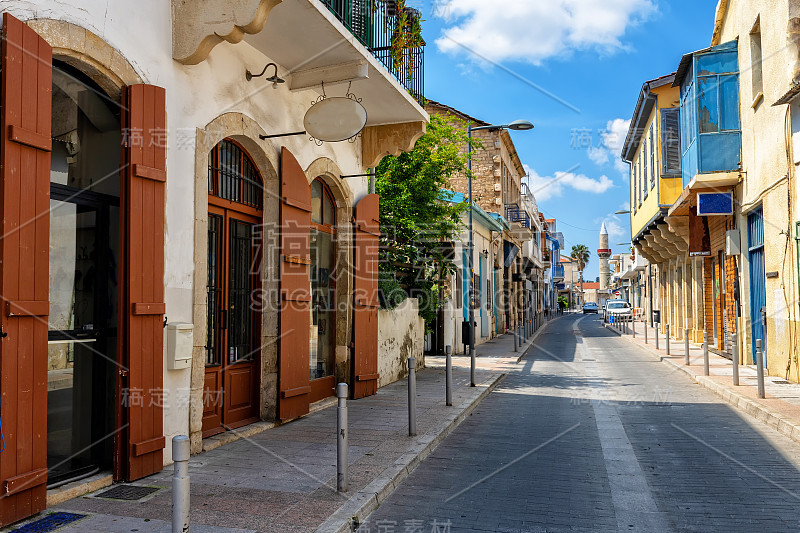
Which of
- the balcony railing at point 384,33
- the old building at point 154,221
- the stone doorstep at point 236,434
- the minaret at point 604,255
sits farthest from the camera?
the minaret at point 604,255

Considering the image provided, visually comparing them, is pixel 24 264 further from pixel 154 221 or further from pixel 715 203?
pixel 715 203

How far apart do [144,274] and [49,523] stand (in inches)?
82.4

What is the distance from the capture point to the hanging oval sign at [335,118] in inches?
310

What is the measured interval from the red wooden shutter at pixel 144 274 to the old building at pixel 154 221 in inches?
0.7

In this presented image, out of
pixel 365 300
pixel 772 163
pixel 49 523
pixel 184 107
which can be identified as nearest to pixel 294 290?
pixel 365 300

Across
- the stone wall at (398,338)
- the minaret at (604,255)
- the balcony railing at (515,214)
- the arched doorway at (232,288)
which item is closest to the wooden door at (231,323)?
the arched doorway at (232,288)

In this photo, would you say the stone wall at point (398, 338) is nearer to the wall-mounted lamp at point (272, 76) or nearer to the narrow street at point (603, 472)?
the narrow street at point (603, 472)

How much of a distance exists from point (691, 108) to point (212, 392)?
13.9m

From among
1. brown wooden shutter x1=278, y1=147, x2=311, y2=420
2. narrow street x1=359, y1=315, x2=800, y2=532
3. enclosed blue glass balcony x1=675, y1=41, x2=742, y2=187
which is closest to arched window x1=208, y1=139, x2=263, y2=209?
brown wooden shutter x1=278, y1=147, x2=311, y2=420

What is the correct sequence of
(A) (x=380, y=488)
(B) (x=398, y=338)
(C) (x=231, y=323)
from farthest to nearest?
1. (B) (x=398, y=338)
2. (C) (x=231, y=323)
3. (A) (x=380, y=488)

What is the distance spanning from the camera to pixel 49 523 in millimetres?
4293

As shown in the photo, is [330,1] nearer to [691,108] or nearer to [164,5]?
[164,5]

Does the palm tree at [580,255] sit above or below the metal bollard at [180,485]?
above

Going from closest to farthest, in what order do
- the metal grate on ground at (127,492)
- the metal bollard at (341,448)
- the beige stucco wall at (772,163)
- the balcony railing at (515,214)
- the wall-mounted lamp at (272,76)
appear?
the metal grate on ground at (127,492) < the metal bollard at (341,448) < the wall-mounted lamp at (272,76) < the beige stucco wall at (772,163) < the balcony railing at (515,214)
